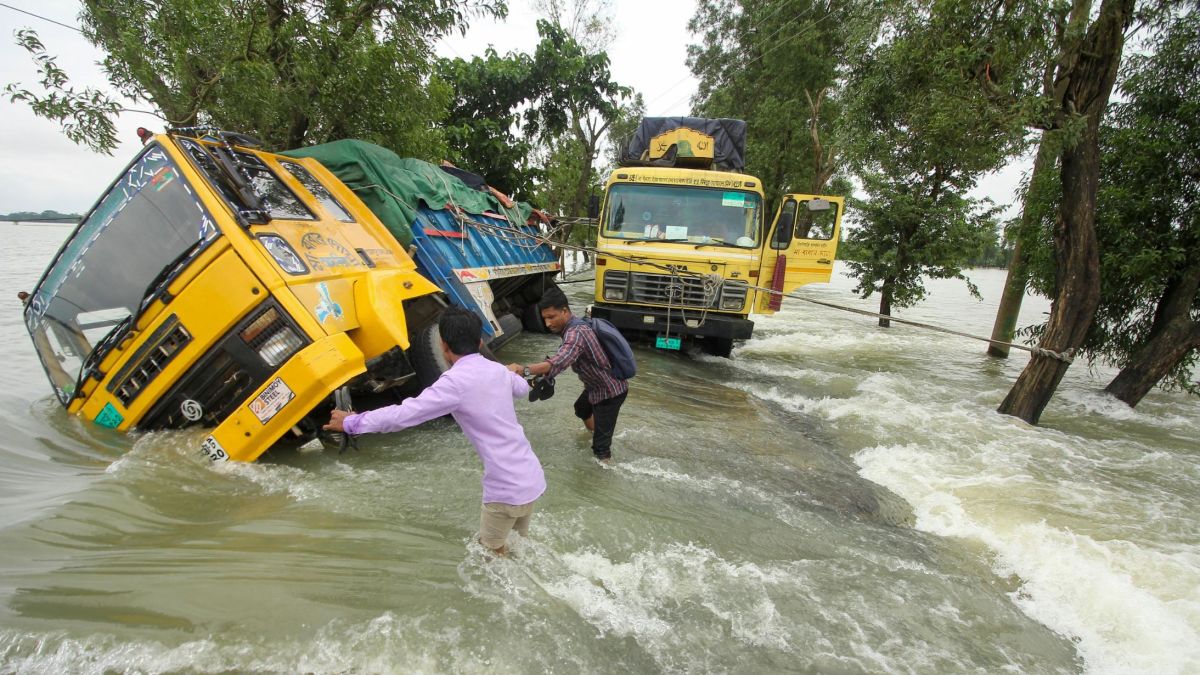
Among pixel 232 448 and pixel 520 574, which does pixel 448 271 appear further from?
pixel 520 574

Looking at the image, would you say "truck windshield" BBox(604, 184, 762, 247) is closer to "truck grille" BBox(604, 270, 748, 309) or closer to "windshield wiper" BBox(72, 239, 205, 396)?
"truck grille" BBox(604, 270, 748, 309)

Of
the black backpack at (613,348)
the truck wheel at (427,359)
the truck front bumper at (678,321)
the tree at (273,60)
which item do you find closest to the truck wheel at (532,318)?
the truck front bumper at (678,321)

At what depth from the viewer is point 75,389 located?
4.05 m

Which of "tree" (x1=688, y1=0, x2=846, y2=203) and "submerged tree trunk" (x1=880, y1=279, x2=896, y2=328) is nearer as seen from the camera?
"submerged tree trunk" (x1=880, y1=279, x2=896, y2=328)

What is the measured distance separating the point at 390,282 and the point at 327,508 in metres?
1.72

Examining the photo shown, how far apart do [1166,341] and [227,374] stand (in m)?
9.67

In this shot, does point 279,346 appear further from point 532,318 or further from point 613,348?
point 532,318

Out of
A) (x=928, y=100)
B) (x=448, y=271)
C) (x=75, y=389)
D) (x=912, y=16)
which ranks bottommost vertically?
(x=75, y=389)

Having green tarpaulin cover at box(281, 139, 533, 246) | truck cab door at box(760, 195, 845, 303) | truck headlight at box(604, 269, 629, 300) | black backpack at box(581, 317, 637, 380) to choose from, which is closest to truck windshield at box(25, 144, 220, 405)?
green tarpaulin cover at box(281, 139, 533, 246)

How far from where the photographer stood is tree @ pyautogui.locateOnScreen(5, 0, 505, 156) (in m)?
6.27

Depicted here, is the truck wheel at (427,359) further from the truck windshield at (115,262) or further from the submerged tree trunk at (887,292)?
the submerged tree trunk at (887,292)

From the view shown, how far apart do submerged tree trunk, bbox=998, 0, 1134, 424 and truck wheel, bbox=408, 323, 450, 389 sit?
600 cm

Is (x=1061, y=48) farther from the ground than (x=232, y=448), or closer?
farther from the ground

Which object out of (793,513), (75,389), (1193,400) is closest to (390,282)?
(75,389)
